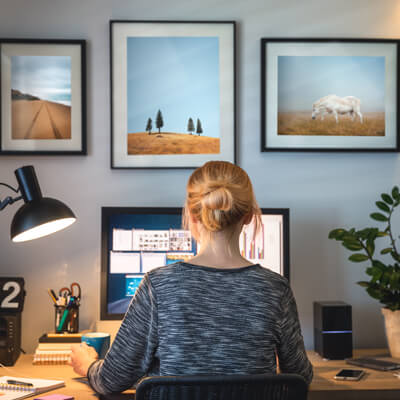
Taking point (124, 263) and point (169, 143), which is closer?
point (124, 263)

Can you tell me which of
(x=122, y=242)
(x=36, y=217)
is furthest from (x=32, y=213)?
(x=122, y=242)

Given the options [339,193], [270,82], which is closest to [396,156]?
[339,193]

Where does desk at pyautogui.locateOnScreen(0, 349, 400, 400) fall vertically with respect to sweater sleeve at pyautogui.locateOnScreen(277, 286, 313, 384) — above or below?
below

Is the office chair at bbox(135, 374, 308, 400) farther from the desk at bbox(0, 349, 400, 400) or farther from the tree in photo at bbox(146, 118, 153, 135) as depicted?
the tree in photo at bbox(146, 118, 153, 135)

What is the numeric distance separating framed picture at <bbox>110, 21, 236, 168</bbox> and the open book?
0.89m

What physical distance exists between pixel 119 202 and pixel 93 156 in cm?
22

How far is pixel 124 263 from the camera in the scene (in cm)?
174

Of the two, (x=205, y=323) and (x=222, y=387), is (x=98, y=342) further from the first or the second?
(x=222, y=387)

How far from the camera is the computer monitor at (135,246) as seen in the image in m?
1.72

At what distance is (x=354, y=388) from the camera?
4.68 ft

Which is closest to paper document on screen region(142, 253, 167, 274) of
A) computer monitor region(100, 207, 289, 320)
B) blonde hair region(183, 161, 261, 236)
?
computer monitor region(100, 207, 289, 320)

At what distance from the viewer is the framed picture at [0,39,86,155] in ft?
6.39

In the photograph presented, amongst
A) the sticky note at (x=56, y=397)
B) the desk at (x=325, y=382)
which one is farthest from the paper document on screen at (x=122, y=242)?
the sticky note at (x=56, y=397)

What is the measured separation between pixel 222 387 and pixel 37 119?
1469 millimetres
